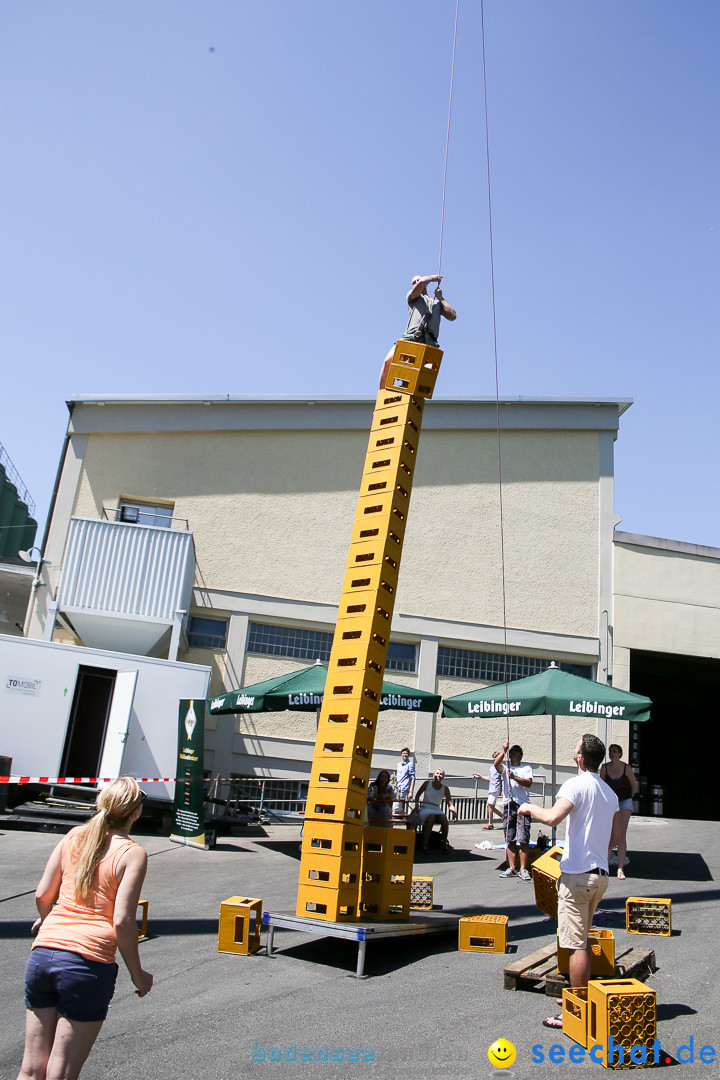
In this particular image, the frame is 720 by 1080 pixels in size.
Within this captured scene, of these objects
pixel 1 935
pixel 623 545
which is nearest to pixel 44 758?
pixel 1 935

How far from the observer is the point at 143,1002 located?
5.52 meters

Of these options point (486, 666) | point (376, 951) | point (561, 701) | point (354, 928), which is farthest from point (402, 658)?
point (354, 928)

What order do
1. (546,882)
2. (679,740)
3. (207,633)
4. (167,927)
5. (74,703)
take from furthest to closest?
(679,740), (207,633), (74,703), (167,927), (546,882)

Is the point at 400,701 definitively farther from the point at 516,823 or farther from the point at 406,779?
the point at 406,779

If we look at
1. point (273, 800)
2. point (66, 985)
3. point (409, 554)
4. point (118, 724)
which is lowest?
point (66, 985)

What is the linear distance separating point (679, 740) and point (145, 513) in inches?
829

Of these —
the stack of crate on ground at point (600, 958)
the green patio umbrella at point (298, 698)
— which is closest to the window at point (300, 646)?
the green patio umbrella at point (298, 698)

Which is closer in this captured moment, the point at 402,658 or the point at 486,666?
the point at 402,658

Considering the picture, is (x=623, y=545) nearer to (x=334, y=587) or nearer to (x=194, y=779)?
(x=334, y=587)

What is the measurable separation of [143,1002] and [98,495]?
15833 millimetres

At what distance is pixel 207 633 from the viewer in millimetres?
19422

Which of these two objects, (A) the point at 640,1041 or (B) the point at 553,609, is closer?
(A) the point at 640,1041

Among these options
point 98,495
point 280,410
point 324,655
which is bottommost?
point 324,655

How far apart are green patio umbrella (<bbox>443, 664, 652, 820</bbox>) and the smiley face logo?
21.5ft
